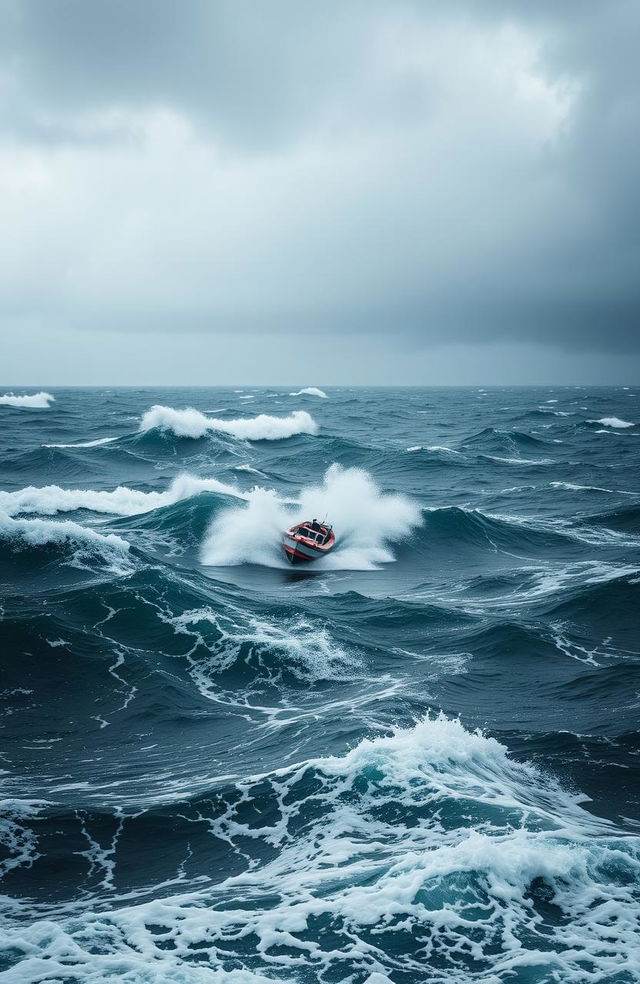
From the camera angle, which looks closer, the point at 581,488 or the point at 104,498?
the point at 104,498

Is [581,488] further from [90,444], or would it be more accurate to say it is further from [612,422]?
[612,422]

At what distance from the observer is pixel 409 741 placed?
13.7 meters

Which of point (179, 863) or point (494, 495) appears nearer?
point (179, 863)

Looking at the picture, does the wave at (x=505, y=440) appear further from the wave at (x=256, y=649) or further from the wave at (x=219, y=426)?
the wave at (x=256, y=649)

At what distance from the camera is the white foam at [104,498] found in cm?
3619

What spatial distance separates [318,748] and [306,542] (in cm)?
1762

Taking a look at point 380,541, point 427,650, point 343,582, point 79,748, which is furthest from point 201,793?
point 380,541

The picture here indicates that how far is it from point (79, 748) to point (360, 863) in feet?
23.7

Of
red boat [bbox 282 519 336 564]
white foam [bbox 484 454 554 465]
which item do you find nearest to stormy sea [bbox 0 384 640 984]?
red boat [bbox 282 519 336 564]

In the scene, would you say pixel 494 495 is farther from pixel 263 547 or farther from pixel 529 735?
pixel 529 735

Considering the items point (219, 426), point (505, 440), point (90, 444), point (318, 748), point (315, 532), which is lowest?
point (318, 748)

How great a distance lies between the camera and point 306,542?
31.4m

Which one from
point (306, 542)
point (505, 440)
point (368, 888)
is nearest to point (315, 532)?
point (306, 542)

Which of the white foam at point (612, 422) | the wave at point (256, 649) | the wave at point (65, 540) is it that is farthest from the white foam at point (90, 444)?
the white foam at point (612, 422)
